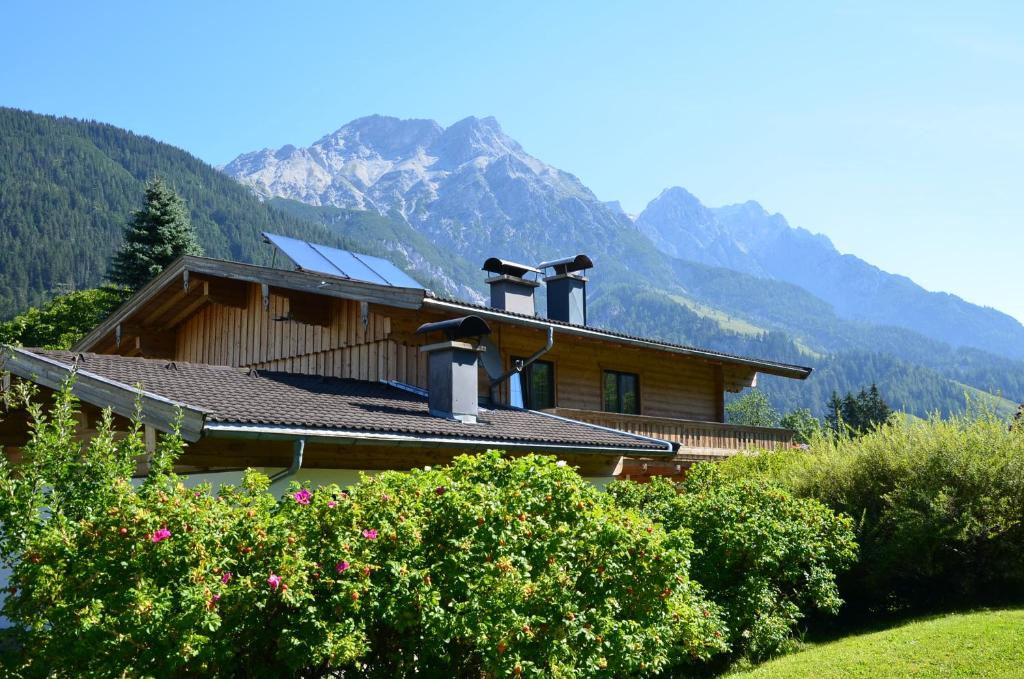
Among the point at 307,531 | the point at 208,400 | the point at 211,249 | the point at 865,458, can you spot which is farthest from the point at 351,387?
the point at 211,249

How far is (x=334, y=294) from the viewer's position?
56.0 feet

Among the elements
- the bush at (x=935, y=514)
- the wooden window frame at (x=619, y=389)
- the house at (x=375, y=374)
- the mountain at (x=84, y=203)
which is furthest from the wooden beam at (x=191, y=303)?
the mountain at (x=84, y=203)

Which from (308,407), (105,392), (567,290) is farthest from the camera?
(567,290)

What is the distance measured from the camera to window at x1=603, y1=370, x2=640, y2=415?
2217 centimetres

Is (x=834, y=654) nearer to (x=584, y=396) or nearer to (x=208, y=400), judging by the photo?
(x=208, y=400)

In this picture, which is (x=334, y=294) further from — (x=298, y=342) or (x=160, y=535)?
(x=160, y=535)

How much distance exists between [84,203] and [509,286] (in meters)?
147

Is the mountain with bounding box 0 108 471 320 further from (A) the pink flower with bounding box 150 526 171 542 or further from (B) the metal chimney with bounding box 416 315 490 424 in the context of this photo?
(A) the pink flower with bounding box 150 526 171 542

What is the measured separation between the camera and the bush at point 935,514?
42.2ft

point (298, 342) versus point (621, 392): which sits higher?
point (298, 342)

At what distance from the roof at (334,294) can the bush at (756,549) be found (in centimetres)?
549

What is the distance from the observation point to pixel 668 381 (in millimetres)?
23984

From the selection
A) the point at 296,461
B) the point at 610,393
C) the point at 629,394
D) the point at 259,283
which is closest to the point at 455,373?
the point at 296,461

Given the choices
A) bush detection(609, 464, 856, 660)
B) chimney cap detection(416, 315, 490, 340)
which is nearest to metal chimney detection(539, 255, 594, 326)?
chimney cap detection(416, 315, 490, 340)
